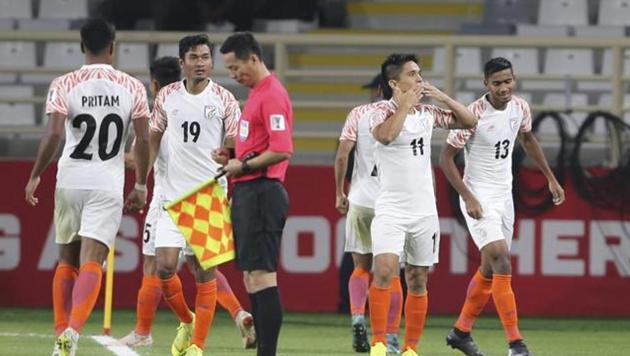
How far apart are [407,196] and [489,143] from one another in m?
1.10

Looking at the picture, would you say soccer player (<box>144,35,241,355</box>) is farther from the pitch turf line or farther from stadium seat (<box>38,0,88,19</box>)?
stadium seat (<box>38,0,88,19</box>)

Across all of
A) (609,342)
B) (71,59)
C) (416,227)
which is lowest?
(609,342)

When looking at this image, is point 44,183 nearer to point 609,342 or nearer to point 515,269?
point 515,269

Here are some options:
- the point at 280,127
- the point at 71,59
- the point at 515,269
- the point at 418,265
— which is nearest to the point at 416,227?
the point at 418,265

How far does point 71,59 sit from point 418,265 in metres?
8.45

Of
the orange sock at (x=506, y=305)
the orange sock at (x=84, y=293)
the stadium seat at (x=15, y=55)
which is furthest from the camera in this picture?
the stadium seat at (x=15, y=55)

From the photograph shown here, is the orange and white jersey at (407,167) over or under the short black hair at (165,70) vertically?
under

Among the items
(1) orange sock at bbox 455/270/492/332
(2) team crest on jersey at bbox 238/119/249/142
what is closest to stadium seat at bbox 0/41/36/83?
(1) orange sock at bbox 455/270/492/332

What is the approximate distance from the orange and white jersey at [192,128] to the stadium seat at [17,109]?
6704 millimetres

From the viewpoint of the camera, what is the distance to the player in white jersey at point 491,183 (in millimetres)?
12359

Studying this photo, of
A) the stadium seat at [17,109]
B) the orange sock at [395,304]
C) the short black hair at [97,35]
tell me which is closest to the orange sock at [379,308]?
the orange sock at [395,304]

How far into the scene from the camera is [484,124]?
12.5 m

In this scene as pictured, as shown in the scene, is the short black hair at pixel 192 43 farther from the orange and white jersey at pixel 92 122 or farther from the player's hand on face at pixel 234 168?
the player's hand on face at pixel 234 168

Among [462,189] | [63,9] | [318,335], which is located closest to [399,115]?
[462,189]
